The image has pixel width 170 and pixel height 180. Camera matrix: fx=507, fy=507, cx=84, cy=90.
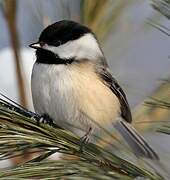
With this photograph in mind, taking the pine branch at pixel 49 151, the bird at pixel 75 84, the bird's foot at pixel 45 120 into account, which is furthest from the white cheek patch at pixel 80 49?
the pine branch at pixel 49 151

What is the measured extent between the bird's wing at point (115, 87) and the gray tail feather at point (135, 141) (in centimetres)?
3

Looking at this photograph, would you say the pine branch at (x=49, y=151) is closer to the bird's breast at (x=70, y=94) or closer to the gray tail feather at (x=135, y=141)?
the gray tail feather at (x=135, y=141)

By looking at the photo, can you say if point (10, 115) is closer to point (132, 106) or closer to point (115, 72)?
point (132, 106)

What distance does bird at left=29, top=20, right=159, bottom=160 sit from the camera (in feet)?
3.04

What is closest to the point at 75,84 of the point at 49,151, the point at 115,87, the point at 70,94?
the point at 70,94

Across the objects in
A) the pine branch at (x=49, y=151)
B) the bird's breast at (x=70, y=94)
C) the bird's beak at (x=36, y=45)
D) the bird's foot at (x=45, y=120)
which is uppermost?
the bird's beak at (x=36, y=45)

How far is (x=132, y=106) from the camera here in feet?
3.46

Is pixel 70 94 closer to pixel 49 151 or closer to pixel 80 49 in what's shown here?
pixel 80 49

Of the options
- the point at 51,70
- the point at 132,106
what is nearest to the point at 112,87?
the point at 132,106

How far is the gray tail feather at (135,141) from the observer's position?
0.65m

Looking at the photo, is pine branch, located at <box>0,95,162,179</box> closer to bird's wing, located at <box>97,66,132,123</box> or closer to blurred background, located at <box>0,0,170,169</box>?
blurred background, located at <box>0,0,170,169</box>

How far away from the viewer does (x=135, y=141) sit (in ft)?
2.76

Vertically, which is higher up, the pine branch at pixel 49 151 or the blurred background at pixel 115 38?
the blurred background at pixel 115 38

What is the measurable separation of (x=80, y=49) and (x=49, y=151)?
19.2 inches
